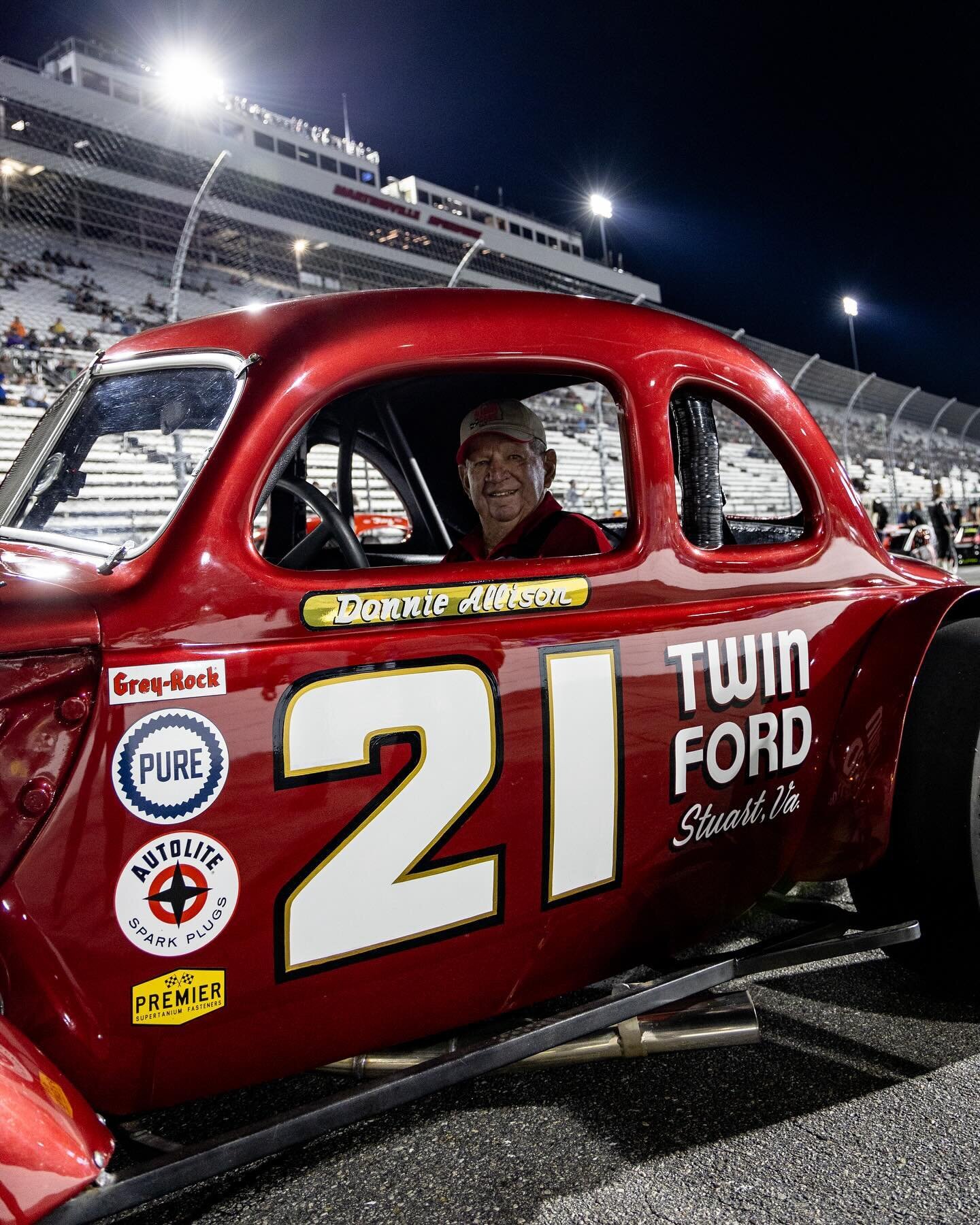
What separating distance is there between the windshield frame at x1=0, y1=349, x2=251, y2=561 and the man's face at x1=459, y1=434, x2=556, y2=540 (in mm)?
750

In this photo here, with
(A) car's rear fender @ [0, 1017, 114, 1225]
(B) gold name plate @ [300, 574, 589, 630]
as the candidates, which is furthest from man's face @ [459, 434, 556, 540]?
(A) car's rear fender @ [0, 1017, 114, 1225]

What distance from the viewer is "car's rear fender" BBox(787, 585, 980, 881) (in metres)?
2.39

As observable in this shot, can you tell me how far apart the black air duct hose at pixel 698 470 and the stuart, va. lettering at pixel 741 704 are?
0.29 meters

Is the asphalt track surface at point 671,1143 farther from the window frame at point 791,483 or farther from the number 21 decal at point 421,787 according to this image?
the window frame at point 791,483

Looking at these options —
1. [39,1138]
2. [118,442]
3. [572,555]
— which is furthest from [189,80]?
[39,1138]

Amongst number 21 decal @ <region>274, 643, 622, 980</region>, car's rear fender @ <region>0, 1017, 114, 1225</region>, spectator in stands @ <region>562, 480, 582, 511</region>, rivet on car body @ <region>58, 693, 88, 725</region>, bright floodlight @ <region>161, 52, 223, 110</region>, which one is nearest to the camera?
car's rear fender @ <region>0, 1017, 114, 1225</region>

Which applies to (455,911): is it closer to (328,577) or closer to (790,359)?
(328,577)

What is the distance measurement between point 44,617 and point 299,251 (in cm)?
2168

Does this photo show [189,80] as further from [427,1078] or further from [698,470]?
[427,1078]

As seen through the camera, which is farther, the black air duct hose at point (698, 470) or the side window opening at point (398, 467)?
the side window opening at point (398, 467)

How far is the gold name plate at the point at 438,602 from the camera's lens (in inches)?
68.2

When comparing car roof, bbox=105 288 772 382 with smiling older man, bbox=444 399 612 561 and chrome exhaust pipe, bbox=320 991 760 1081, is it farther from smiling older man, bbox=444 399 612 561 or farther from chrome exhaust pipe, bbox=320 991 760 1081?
chrome exhaust pipe, bbox=320 991 760 1081

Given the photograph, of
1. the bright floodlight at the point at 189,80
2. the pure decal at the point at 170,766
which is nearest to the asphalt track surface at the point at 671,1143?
the pure decal at the point at 170,766

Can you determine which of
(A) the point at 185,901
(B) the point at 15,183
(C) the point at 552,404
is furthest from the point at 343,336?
(B) the point at 15,183
